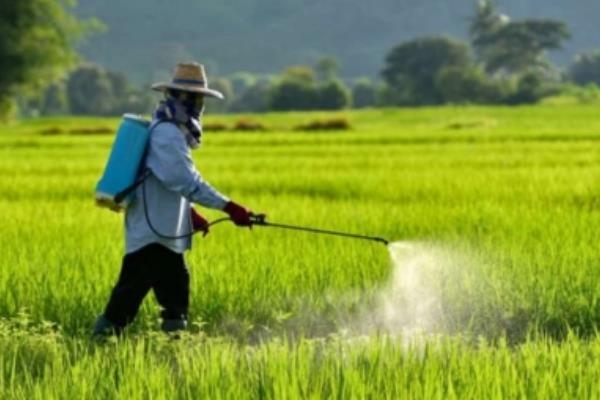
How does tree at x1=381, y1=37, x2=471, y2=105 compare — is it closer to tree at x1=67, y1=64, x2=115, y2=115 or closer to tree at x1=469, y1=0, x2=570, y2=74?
tree at x1=469, y1=0, x2=570, y2=74

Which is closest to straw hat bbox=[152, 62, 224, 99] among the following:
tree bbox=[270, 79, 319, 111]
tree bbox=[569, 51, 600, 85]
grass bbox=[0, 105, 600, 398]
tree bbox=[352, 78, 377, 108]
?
grass bbox=[0, 105, 600, 398]

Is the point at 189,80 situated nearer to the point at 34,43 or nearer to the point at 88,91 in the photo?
the point at 34,43

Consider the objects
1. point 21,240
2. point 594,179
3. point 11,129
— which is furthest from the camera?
point 11,129

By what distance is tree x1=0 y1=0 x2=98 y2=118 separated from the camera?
1452 inches

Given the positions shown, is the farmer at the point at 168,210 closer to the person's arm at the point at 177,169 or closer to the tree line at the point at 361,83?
the person's arm at the point at 177,169

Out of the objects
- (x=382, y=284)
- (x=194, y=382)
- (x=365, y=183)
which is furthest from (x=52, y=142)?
(x=194, y=382)

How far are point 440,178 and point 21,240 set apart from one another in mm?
6216

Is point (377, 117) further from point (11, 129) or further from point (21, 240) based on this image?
point (21, 240)

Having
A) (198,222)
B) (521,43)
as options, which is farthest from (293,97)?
(198,222)

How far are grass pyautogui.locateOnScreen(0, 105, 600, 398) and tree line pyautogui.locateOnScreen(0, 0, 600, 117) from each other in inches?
999

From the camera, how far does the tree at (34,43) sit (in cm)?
3688

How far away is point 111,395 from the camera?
3.39 metres

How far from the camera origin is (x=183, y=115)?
458 cm

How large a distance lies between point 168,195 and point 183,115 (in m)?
0.34
